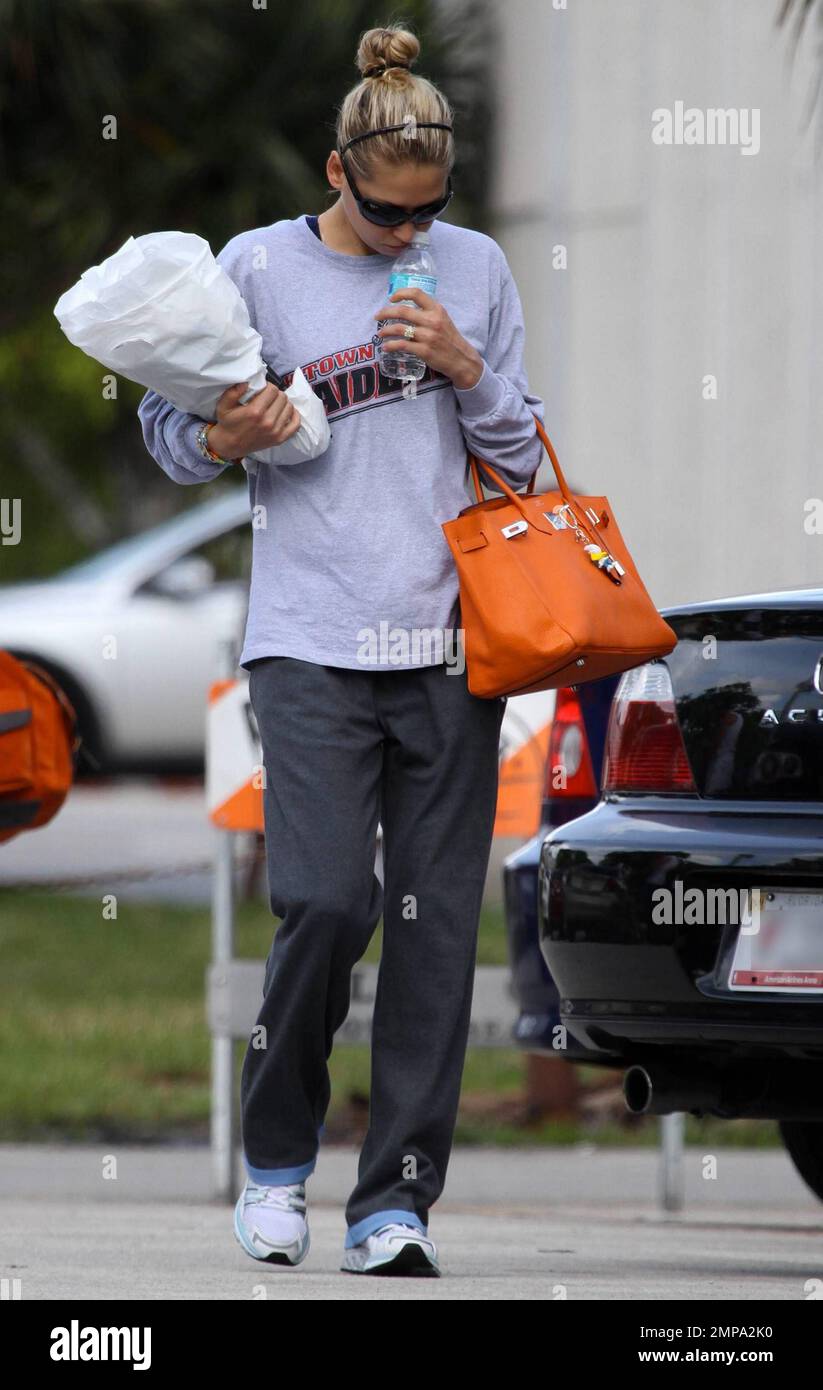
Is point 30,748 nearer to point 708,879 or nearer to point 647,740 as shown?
point 647,740

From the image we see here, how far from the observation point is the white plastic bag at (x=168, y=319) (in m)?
3.81

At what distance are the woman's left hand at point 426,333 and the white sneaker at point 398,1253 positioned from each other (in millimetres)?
1348

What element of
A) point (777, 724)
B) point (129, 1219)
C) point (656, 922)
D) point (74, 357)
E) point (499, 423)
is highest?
point (74, 357)

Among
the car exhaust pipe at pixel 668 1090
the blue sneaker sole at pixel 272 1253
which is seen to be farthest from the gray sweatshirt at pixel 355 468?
the blue sneaker sole at pixel 272 1253

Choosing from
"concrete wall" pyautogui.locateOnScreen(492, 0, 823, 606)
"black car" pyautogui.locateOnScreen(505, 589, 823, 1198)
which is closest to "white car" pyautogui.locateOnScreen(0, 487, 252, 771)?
"concrete wall" pyautogui.locateOnScreen(492, 0, 823, 606)

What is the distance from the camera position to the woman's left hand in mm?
3898

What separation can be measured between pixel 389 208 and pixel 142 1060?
16.4ft

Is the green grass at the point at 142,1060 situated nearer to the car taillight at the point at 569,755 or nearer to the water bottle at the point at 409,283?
the car taillight at the point at 569,755

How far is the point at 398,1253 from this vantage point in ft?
Result: 13.2

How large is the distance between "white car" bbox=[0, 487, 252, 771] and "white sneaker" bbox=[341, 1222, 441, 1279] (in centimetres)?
982

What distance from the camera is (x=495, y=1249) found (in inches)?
197

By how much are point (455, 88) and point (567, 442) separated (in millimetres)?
2361

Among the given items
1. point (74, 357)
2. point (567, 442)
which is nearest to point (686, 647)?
point (567, 442)
